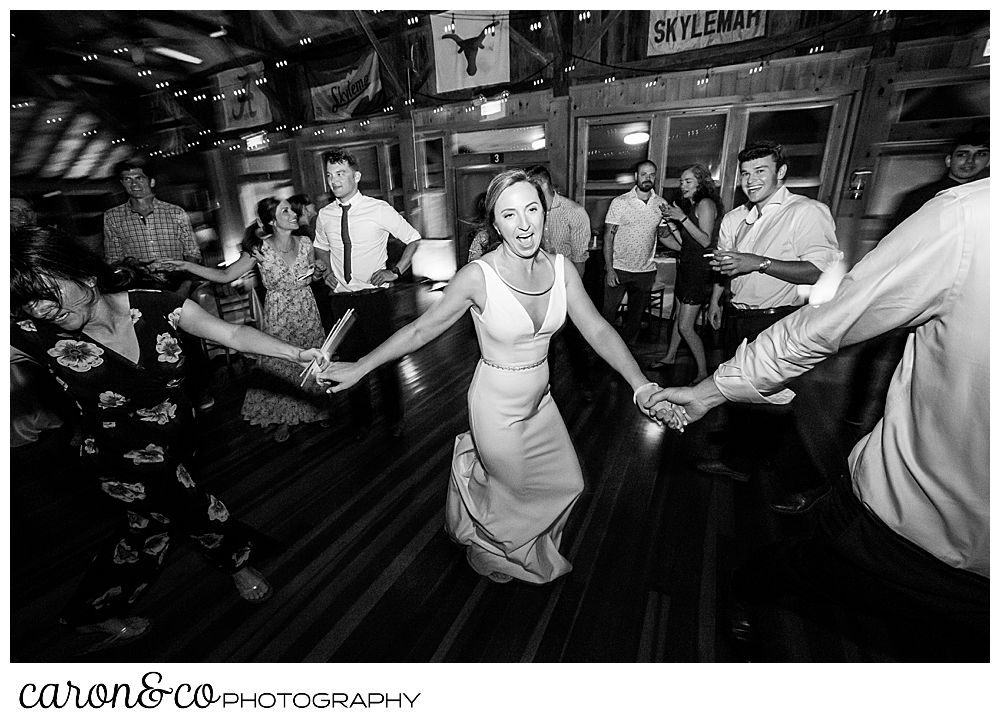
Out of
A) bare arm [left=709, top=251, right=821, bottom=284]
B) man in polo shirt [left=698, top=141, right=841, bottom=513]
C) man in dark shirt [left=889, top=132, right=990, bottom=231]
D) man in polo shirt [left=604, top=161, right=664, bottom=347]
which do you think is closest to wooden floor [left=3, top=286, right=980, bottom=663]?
man in polo shirt [left=698, top=141, right=841, bottom=513]

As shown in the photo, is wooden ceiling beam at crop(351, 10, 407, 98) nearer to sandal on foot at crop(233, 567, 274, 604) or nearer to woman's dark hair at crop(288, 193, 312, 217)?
woman's dark hair at crop(288, 193, 312, 217)

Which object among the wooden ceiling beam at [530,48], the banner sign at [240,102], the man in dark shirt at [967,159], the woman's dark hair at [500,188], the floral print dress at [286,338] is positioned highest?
the wooden ceiling beam at [530,48]

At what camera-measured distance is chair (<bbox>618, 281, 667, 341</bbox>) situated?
2.91 meters

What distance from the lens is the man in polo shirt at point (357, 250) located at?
2.01 metres

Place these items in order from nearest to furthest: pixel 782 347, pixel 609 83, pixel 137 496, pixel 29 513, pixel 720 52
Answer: pixel 782 347 < pixel 137 496 < pixel 720 52 < pixel 29 513 < pixel 609 83

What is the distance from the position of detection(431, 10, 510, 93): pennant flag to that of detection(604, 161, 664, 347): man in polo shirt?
0.91 metres

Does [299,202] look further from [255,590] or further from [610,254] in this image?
[610,254]

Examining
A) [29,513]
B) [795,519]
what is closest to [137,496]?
[29,513]

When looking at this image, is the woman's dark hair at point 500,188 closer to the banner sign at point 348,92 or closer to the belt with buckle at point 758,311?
the banner sign at point 348,92

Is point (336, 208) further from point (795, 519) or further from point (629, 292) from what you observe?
point (795, 519)

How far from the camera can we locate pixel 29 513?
189 cm

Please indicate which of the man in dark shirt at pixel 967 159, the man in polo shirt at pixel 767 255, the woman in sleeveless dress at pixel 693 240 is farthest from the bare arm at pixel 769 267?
the woman in sleeveless dress at pixel 693 240

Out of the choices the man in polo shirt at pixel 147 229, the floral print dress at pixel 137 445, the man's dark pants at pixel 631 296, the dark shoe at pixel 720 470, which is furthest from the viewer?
the man's dark pants at pixel 631 296
